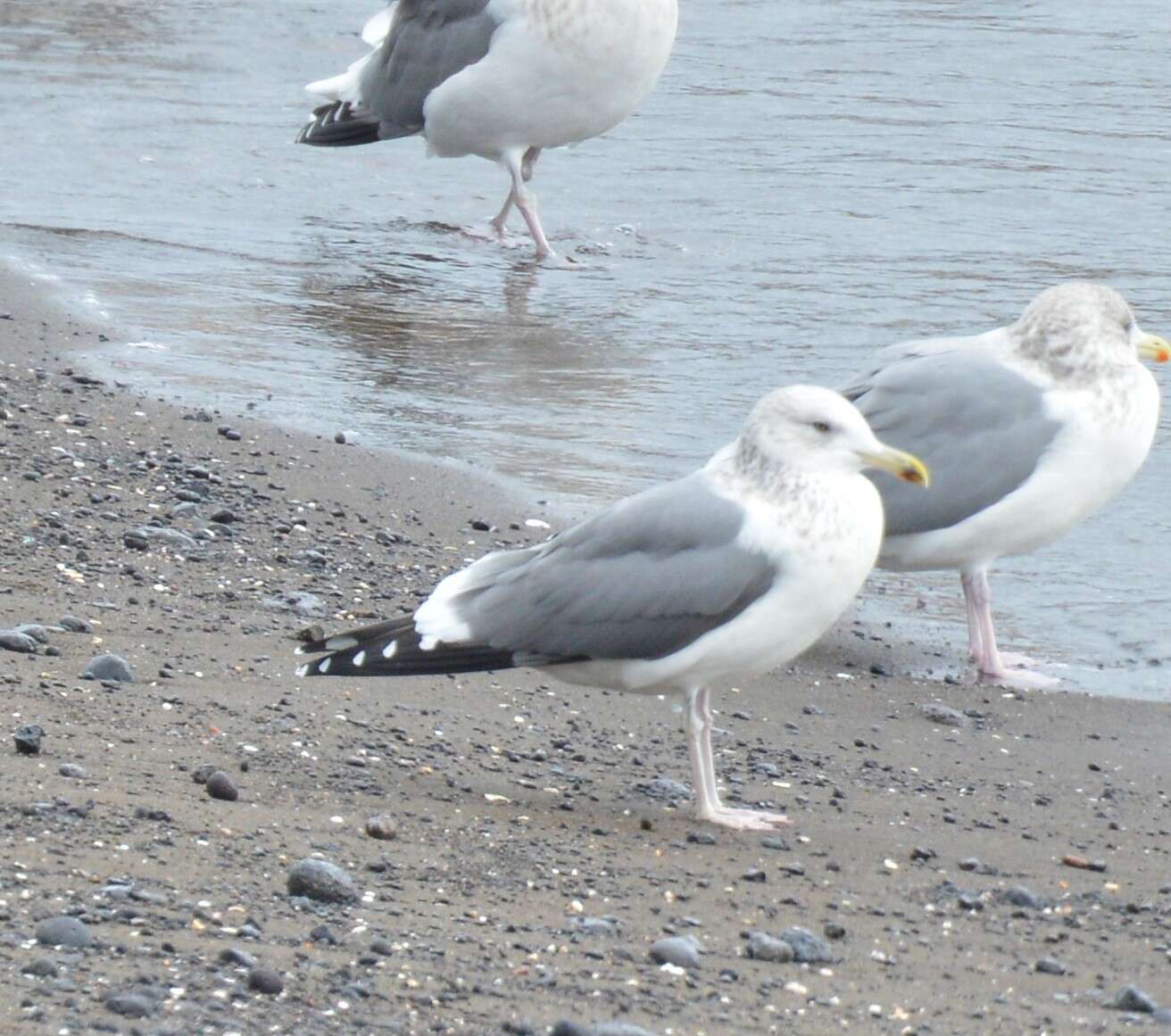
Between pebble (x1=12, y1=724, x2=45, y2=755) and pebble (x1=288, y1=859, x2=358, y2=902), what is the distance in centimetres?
72

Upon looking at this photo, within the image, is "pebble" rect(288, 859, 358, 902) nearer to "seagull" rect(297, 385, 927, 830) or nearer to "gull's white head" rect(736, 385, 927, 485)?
"seagull" rect(297, 385, 927, 830)

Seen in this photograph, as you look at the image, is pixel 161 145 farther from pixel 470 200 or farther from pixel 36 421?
pixel 36 421

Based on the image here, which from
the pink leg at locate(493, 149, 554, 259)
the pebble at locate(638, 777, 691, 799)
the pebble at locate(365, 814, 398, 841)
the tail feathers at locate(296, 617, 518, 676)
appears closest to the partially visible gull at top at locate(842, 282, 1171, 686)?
the pebble at locate(638, 777, 691, 799)

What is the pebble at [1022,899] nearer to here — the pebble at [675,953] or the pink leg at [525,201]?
the pebble at [675,953]

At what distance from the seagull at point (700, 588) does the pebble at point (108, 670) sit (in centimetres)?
43

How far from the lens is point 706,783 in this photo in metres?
4.73

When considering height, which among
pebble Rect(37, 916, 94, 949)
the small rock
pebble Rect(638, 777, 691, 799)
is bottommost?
pebble Rect(638, 777, 691, 799)

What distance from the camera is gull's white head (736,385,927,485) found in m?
4.81

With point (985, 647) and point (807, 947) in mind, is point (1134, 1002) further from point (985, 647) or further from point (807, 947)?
point (985, 647)

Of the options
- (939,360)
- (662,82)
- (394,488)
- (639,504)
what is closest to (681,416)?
(394,488)

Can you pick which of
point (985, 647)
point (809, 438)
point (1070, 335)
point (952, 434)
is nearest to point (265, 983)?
point (809, 438)

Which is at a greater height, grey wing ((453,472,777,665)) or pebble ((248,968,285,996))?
pebble ((248,968,285,996))

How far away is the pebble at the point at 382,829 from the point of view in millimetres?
4211

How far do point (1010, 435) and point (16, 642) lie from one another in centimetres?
272
